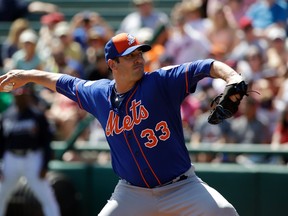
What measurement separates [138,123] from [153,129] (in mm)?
116

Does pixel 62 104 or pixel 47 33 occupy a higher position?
pixel 47 33

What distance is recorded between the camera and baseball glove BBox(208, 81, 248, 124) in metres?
4.48

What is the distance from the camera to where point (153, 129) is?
505 cm

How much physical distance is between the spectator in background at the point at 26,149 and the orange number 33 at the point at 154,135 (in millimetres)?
3753

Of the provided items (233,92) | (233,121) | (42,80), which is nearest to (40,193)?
(233,121)

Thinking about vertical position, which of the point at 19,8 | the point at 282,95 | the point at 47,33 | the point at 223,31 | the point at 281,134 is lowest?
the point at 281,134

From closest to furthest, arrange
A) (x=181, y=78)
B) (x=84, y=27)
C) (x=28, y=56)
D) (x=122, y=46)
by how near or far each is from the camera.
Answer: (x=181, y=78) → (x=122, y=46) → (x=28, y=56) → (x=84, y=27)

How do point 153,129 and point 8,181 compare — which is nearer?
point 153,129

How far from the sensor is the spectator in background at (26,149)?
28.3 ft

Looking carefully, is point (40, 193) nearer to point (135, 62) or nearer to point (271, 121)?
point (271, 121)

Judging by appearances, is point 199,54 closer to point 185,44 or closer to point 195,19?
point 185,44

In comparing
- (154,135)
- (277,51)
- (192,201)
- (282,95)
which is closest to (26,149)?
(282,95)

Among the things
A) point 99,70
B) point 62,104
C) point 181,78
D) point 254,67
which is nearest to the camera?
point 181,78

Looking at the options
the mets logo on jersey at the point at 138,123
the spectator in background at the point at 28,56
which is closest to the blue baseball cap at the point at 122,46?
the mets logo on jersey at the point at 138,123
